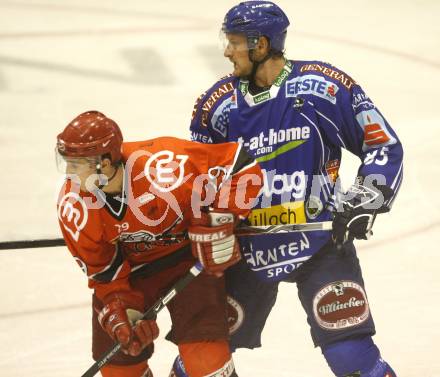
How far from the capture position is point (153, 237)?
11.5 feet

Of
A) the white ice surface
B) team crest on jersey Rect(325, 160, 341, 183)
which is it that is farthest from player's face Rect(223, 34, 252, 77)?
the white ice surface

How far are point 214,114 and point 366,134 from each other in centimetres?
54

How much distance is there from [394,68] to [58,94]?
2.50 m

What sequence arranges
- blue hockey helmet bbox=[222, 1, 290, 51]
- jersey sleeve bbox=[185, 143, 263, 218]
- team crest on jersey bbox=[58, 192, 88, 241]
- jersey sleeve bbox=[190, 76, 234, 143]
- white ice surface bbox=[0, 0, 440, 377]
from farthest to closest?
white ice surface bbox=[0, 0, 440, 377], jersey sleeve bbox=[190, 76, 234, 143], blue hockey helmet bbox=[222, 1, 290, 51], jersey sleeve bbox=[185, 143, 263, 218], team crest on jersey bbox=[58, 192, 88, 241]

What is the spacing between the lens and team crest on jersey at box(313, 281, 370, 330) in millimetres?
3555

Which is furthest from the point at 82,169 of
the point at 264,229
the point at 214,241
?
the point at 264,229

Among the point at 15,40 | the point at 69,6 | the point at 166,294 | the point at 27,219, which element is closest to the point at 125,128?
the point at 27,219

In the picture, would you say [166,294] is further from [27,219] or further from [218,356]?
[27,219]

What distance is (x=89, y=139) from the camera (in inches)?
126

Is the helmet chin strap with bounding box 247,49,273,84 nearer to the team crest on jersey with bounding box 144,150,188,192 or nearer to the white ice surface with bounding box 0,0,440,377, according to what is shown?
the team crest on jersey with bounding box 144,150,188,192

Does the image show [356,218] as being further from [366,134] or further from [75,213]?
[75,213]

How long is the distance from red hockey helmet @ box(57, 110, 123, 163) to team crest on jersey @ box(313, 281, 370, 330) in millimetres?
884

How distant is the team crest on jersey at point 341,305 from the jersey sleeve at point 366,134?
1.00ft

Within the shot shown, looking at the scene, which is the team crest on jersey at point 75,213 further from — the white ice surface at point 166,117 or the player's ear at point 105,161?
the white ice surface at point 166,117
